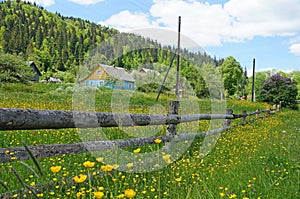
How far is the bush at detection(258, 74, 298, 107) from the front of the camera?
3064cm

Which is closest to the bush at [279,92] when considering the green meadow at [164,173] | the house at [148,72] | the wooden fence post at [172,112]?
the house at [148,72]

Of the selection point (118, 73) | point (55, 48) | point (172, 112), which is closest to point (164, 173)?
point (172, 112)

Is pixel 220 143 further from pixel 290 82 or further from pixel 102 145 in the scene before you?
pixel 290 82

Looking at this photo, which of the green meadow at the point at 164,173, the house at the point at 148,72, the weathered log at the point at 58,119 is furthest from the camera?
the house at the point at 148,72

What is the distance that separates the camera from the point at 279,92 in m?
31.0

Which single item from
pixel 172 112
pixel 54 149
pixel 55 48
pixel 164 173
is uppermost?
pixel 55 48

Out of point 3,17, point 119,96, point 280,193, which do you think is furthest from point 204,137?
point 3,17

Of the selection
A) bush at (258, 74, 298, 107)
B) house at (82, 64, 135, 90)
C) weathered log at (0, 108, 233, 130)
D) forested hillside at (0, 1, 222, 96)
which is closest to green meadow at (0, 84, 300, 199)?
weathered log at (0, 108, 233, 130)

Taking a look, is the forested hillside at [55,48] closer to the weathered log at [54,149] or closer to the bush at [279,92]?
the weathered log at [54,149]

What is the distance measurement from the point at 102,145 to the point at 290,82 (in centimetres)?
3301

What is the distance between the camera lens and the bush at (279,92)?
30.6m

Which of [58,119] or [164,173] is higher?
[58,119]

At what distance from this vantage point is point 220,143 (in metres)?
6.58

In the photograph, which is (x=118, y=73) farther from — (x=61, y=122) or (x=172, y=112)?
(x=61, y=122)
